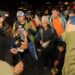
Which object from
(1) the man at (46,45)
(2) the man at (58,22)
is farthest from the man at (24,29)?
(2) the man at (58,22)

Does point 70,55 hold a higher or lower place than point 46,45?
higher

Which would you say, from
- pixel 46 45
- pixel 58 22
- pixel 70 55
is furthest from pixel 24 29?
pixel 70 55

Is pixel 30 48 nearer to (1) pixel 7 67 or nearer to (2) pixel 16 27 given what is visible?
(2) pixel 16 27

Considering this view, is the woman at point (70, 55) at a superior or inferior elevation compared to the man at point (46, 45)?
superior

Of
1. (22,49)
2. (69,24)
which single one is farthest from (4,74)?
(22,49)

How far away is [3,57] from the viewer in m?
3.56

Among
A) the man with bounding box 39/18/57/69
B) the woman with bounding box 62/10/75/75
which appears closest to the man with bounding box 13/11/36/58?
the man with bounding box 39/18/57/69

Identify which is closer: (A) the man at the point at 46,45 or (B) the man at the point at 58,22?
(A) the man at the point at 46,45

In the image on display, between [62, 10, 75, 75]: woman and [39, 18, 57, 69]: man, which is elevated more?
[62, 10, 75, 75]: woman

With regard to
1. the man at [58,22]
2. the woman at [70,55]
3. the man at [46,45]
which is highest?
the woman at [70,55]

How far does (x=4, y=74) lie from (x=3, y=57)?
85.0 inches

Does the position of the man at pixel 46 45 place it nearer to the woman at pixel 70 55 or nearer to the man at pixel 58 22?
the man at pixel 58 22

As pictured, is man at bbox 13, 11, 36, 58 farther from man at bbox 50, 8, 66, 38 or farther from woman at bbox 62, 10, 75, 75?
woman at bbox 62, 10, 75, 75

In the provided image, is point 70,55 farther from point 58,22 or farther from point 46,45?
point 58,22
